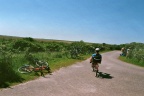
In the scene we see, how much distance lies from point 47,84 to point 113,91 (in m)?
3.45

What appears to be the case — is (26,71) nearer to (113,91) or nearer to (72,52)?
(113,91)

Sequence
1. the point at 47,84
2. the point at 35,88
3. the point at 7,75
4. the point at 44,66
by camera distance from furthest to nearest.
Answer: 1. the point at 44,66
2. the point at 7,75
3. the point at 47,84
4. the point at 35,88

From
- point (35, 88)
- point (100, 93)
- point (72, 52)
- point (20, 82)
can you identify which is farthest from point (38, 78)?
point (72, 52)

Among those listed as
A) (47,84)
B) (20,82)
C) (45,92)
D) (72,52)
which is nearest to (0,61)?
(20,82)

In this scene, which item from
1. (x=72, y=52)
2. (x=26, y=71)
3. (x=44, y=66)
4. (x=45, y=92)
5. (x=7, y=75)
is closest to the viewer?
(x=45, y=92)

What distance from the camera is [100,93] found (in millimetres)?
10742

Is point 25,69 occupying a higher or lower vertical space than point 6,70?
lower

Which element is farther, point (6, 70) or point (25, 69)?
point (25, 69)

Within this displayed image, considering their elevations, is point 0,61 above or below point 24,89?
above

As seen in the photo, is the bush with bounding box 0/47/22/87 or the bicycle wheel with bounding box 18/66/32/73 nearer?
the bush with bounding box 0/47/22/87

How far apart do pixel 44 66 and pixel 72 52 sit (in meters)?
14.3

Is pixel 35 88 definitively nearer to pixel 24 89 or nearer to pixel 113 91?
pixel 24 89

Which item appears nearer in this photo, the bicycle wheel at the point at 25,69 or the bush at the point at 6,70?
the bush at the point at 6,70

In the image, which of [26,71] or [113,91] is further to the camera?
[26,71]
